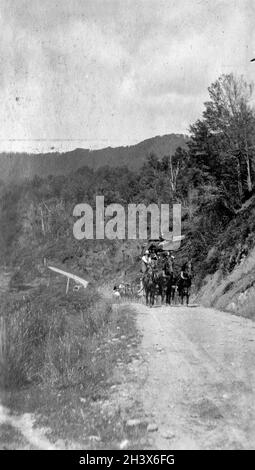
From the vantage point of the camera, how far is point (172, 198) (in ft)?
240

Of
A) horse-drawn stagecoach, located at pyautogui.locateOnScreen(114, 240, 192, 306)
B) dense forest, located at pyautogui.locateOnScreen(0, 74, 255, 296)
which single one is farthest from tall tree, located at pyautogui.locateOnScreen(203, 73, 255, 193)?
horse-drawn stagecoach, located at pyautogui.locateOnScreen(114, 240, 192, 306)

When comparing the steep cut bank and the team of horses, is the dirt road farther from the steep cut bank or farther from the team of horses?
the team of horses

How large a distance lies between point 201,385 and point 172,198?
213 ft

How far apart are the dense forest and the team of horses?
→ 338 cm

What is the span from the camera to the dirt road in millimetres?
6820

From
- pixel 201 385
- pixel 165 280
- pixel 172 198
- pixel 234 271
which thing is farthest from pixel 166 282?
pixel 172 198

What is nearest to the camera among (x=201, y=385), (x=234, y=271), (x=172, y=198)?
(x=201, y=385)

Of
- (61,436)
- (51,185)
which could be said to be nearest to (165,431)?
(61,436)

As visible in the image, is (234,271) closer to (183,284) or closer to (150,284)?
(183,284)

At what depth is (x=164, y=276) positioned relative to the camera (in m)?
24.6

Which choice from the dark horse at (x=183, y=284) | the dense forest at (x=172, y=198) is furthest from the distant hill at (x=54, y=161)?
the dark horse at (x=183, y=284)

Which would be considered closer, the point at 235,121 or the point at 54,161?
the point at 235,121

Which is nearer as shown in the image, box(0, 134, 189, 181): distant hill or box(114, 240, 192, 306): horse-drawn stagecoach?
box(0, 134, 189, 181): distant hill

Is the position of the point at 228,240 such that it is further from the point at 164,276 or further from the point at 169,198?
the point at 169,198
